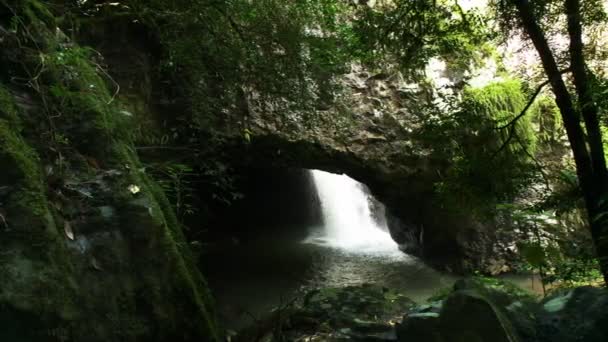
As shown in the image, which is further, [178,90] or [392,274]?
[392,274]

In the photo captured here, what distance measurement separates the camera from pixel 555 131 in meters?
7.94

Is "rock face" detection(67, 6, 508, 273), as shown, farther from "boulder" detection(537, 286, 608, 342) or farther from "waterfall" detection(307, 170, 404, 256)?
"boulder" detection(537, 286, 608, 342)

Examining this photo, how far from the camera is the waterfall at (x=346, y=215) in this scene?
11.1m

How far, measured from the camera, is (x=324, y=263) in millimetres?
8867

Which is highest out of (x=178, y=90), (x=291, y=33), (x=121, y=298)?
(x=291, y=33)

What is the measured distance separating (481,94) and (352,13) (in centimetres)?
243

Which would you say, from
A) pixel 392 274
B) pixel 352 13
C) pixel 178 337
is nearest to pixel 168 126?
pixel 352 13

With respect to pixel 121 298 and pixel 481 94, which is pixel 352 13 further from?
pixel 121 298

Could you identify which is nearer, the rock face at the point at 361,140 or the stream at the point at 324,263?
the rock face at the point at 361,140

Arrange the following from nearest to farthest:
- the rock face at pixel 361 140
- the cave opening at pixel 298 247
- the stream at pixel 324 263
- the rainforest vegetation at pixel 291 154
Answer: the rainforest vegetation at pixel 291 154 < the rock face at pixel 361 140 < the stream at pixel 324 263 < the cave opening at pixel 298 247

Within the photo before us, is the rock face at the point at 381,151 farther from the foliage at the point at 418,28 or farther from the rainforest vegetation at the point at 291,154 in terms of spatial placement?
the foliage at the point at 418,28

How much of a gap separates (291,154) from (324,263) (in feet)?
A: 9.31

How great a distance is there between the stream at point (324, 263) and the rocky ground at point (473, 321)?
2.00m

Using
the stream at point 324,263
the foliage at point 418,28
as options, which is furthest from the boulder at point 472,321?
the stream at point 324,263
